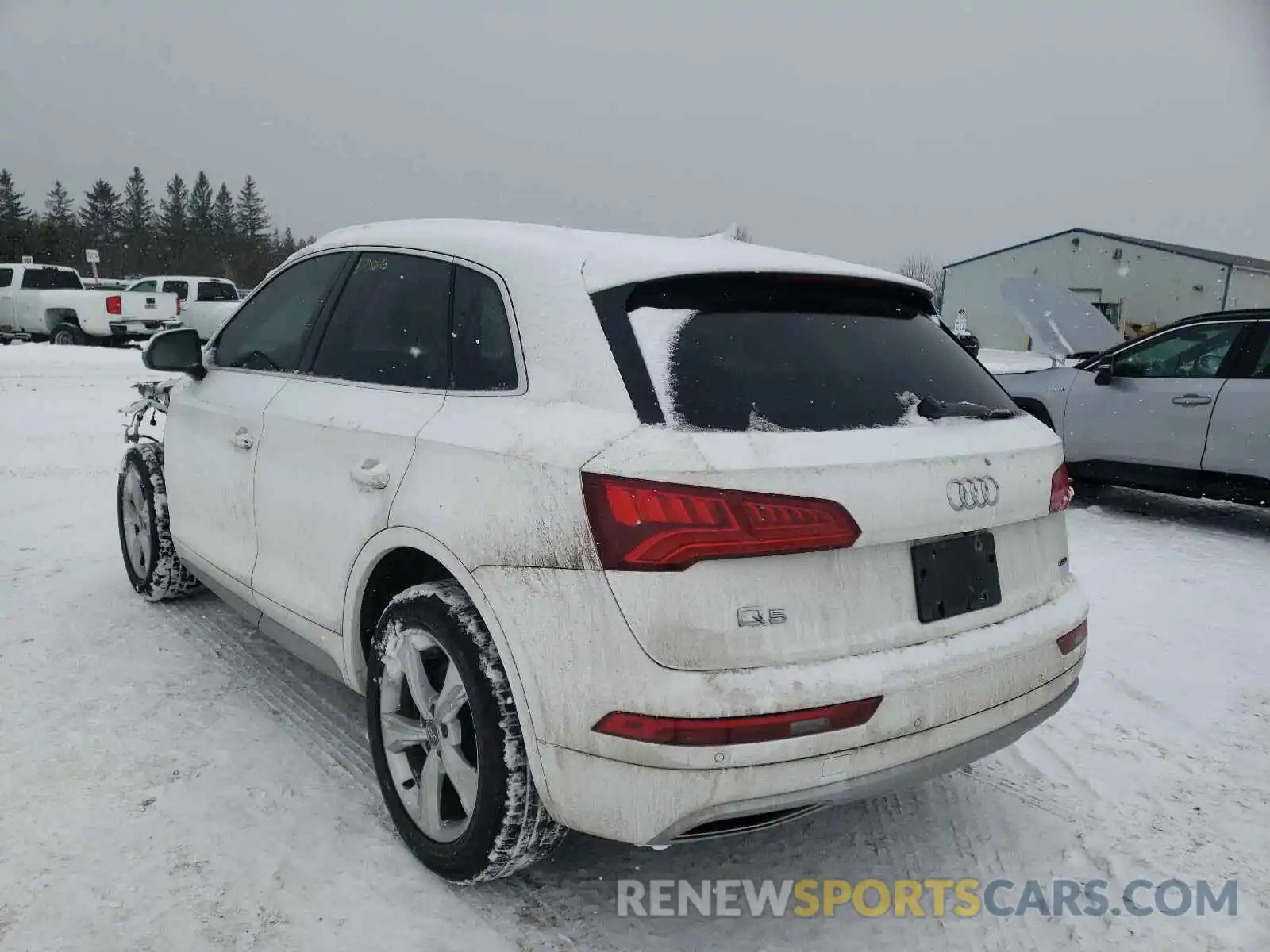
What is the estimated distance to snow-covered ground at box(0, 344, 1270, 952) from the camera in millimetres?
2340

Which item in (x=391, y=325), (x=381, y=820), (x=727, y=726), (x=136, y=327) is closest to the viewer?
(x=727, y=726)

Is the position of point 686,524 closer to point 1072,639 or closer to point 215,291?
point 1072,639

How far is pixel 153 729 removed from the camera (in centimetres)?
322

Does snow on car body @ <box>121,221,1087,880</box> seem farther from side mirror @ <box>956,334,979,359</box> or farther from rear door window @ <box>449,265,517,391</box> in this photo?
side mirror @ <box>956,334,979,359</box>

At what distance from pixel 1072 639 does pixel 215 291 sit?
2525 centimetres

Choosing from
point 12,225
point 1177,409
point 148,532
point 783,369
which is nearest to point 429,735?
point 783,369

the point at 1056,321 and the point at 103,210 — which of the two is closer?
the point at 1056,321

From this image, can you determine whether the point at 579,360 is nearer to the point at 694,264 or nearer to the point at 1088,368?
the point at 694,264

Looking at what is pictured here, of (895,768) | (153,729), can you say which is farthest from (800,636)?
(153,729)

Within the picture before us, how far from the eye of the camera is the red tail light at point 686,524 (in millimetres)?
1924

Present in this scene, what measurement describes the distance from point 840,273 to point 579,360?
840mm

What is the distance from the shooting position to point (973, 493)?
2254 mm

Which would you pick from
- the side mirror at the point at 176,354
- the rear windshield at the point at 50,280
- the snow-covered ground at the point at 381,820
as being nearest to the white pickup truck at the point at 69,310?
the rear windshield at the point at 50,280

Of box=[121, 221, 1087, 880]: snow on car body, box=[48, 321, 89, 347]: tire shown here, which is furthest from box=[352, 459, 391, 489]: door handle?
box=[48, 321, 89, 347]: tire
